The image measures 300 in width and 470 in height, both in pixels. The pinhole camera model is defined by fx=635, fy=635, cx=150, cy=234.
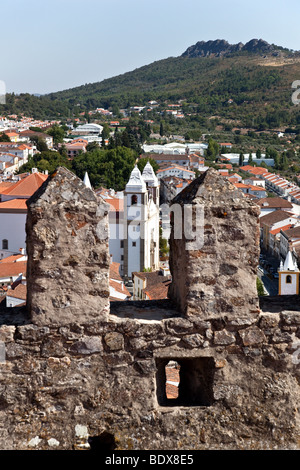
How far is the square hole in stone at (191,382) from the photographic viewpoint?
15.2 ft

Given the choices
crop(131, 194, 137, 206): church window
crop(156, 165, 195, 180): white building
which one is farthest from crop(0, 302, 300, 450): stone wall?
crop(156, 165, 195, 180): white building

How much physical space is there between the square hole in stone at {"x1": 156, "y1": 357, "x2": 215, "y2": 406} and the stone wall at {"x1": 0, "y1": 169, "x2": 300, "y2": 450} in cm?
2

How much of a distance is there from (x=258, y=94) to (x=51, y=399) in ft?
503

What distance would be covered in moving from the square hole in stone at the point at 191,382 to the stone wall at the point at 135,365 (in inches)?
0.9

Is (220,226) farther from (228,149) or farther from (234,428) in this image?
(228,149)

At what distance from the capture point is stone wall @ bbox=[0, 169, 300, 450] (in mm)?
4391

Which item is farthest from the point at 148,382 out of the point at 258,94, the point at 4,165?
the point at 258,94

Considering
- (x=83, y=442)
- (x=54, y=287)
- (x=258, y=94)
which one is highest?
(x=258, y=94)

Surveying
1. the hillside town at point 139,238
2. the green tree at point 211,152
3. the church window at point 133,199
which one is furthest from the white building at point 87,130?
the church window at point 133,199

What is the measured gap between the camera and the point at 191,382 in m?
5.03

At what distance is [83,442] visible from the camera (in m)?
4.40

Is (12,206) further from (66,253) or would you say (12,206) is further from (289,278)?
(66,253)

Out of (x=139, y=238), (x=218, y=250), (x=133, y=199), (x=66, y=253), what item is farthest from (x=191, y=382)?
(x=133, y=199)

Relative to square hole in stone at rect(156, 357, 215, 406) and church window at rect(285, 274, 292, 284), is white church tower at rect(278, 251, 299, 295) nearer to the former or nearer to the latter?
church window at rect(285, 274, 292, 284)
